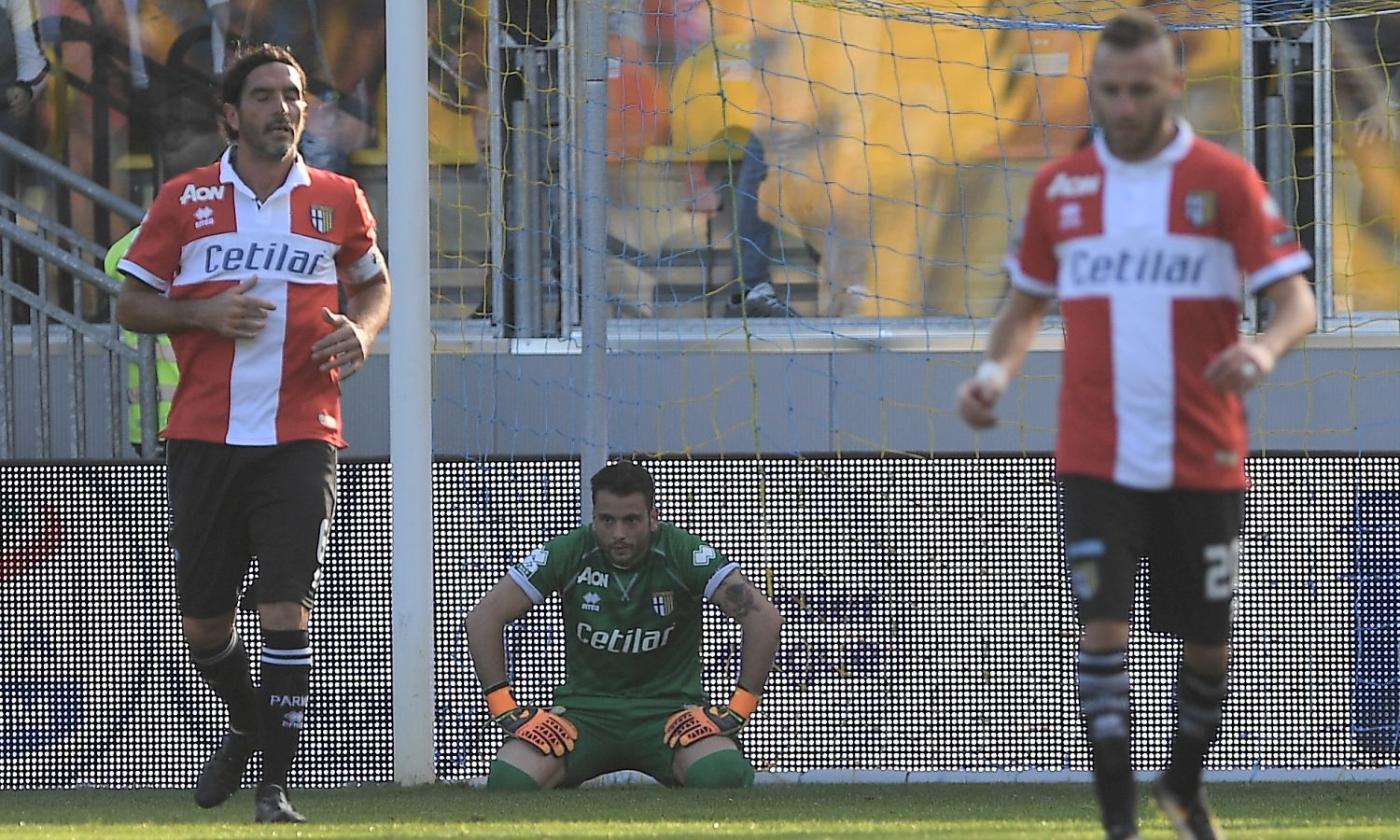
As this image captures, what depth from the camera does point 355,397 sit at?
945 centimetres

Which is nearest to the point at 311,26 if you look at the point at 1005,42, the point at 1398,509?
the point at 1005,42

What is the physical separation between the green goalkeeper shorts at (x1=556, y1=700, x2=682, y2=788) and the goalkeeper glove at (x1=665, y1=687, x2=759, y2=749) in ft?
0.24

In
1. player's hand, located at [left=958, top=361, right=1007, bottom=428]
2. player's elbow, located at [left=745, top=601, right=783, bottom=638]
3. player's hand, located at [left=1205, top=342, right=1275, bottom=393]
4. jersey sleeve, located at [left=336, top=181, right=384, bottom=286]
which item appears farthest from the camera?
player's elbow, located at [left=745, top=601, right=783, bottom=638]

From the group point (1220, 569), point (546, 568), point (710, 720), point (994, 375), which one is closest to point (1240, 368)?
point (994, 375)

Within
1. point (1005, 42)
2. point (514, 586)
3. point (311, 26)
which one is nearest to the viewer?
point (514, 586)

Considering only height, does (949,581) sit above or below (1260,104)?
below

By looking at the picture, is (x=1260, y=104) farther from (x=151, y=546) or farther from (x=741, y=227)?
(x=151, y=546)

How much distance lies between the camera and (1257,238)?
14.0 feet

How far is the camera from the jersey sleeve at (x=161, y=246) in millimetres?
5711

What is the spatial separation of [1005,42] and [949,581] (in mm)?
3264

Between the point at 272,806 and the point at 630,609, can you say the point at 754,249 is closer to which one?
the point at 630,609

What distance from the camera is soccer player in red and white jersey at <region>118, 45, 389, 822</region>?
5.62 meters

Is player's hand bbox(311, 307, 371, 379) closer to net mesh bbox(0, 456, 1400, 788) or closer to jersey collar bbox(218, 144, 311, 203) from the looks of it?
jersey collar bbox(218, 144, 311, 203)

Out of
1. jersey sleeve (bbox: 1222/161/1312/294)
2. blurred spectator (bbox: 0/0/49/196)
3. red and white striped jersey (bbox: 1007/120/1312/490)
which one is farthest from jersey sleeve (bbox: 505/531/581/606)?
blurred spectator (bbox: 0/0/49/196)
